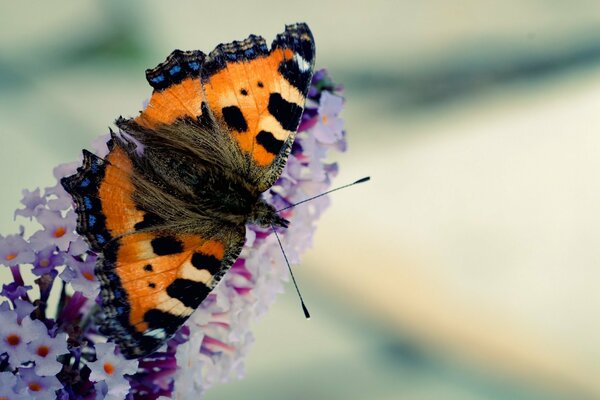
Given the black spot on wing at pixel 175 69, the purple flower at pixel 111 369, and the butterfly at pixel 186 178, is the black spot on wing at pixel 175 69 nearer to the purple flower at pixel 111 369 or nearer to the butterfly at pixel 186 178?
the butterfly at pixel 186 178

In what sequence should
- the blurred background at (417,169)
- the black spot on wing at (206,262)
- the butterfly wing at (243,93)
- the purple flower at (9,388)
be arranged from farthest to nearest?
the blurred background at (417,169) < the butterfly wing at (243,93) < the black spot on wing at (206,262) < the purple flower at (9,388)

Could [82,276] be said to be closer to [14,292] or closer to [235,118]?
[14,292]

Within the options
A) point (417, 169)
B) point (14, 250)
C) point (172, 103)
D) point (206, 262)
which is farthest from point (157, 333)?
point (417, 169)

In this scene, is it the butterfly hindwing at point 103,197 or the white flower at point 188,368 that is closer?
the butterfly hindwing at point 103,197

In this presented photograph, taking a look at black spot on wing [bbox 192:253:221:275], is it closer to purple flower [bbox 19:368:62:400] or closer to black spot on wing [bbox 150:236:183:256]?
black spot on wing [bbox 150:236:183:256]

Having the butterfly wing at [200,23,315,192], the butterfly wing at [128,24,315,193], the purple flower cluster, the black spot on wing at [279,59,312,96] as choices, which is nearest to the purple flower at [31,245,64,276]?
the purple flower cluster

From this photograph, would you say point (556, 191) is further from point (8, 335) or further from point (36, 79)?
point (8, 335)

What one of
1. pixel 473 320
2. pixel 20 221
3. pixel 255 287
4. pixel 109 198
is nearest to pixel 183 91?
pixel 109 198

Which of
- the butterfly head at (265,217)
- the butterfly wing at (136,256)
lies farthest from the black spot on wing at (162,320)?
the butterfly head at (265,217)
